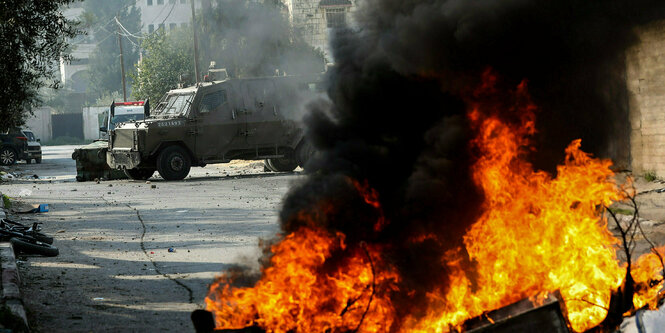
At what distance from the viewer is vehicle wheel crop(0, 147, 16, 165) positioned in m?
33.5

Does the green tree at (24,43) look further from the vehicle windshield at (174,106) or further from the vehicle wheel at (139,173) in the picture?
the vehicle wheel at (139,173)

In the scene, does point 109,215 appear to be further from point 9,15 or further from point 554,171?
point 554,171

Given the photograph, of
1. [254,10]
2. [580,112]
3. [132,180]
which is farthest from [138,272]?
[254,10]

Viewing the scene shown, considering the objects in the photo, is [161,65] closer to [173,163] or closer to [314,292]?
[173,163]

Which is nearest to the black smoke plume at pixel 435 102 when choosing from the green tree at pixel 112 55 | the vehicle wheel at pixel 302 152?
the vehicle wheel at pixel 302 152

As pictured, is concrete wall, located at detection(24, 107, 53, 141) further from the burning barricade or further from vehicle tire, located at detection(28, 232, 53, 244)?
the burning barricade

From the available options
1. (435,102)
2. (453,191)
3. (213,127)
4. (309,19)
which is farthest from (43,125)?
(453,191)

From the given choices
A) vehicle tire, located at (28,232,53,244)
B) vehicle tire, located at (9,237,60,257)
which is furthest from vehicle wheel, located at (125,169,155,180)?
vehicle tire, located at (9,237,60,257)

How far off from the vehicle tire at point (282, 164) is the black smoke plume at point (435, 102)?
16.0m

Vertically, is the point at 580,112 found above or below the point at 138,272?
above

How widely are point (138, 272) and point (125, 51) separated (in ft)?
293

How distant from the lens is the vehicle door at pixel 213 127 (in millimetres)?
20750

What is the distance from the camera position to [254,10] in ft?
112

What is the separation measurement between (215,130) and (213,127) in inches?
3.6
